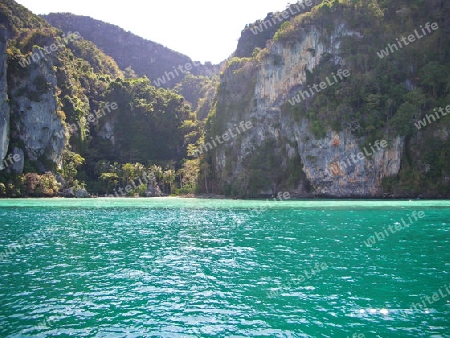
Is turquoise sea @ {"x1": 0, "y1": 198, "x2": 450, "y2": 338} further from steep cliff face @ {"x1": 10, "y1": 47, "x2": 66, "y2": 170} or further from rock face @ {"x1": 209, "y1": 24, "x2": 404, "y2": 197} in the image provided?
steep cliff face @ {"x1": 10, "y1": 47, "x2": 66, "y2": 170}

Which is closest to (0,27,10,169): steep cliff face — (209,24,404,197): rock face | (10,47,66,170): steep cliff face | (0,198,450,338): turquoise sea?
(10,47,66,170): steep cliff face

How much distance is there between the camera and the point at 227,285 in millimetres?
11898

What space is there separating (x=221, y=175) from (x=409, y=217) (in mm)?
55691

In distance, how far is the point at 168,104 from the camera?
375 feet

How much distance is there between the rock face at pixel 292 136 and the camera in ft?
194

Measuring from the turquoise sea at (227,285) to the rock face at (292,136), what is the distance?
3884cm

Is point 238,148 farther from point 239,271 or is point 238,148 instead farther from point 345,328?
point 345,328

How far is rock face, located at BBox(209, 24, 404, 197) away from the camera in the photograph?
5925 cm

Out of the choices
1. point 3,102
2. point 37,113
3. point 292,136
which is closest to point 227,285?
point 292,136

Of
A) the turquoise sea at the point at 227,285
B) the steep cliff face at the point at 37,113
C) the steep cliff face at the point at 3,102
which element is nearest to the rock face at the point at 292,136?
the steep cliff face at the point at 37,113

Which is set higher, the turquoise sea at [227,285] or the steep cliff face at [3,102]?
the steep cliff face at [3,102]

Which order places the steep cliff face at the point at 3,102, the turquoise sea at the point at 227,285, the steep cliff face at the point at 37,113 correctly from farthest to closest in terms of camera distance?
the steep cliff face at the point at 37,113, the steep cliff face at the point at 3,102, the turquoise sea at the point at 227,285

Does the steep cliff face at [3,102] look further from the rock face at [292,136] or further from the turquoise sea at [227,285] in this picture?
the turquoise sea at [227,285]

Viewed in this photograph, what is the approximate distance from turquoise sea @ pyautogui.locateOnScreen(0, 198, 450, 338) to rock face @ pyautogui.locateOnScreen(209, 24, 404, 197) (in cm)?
3884
